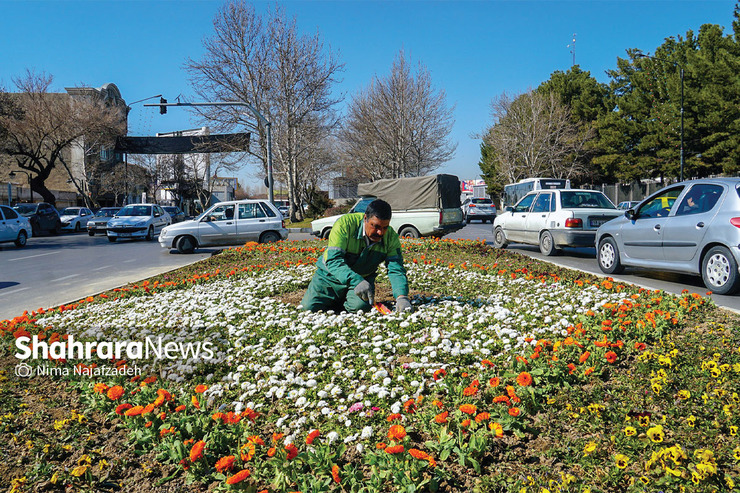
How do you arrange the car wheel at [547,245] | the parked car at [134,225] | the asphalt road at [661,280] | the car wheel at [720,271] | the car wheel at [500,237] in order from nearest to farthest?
the asphalt road at [661,280] < the car wheel at [720,271] < the car wheel at [547,245] < the car wheel at [500,237] < the parked car at [134,225]

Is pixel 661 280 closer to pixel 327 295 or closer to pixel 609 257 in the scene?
pixel 609 257

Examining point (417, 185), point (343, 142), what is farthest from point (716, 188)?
point (343, 142)

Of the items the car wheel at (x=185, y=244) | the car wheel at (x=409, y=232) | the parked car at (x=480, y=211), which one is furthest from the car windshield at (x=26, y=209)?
the parked car at (x=480, y=211)

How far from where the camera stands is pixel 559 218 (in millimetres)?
12898

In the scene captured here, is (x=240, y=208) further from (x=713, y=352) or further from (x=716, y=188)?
(x=713, y=352)

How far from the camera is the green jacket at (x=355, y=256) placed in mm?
5215

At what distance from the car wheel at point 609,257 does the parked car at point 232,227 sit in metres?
10.7

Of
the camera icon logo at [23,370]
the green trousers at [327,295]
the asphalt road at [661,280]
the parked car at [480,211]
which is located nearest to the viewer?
the camera icon logo at [23,370]

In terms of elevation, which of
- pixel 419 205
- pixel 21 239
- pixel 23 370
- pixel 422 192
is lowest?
pixel 23 370

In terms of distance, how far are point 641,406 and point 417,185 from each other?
16632mm

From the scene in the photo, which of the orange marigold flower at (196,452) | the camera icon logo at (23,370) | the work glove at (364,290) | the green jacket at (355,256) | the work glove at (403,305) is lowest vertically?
the camera icon logo at (23,370)

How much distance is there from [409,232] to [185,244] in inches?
305

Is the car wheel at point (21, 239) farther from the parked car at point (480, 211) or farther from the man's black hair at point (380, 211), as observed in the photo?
the parked car at point (480, 211)

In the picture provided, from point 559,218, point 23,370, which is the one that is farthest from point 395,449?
point 559,218
